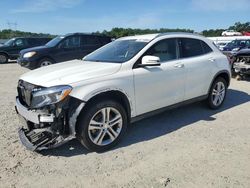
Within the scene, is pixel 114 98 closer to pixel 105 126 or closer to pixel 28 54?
pixel 105 126

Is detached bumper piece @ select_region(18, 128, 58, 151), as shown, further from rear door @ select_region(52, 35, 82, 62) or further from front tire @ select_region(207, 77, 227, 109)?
rear door @ select_region(52, 35, 82, 62)

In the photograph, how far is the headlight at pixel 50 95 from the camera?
3.86 m

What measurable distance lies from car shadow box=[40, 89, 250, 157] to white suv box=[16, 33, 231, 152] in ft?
1.06

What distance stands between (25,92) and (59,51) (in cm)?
895

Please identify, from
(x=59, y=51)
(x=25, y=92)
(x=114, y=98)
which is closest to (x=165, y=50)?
(x=114, y=98)

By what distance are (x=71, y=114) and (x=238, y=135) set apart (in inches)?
114

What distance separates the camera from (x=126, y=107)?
14.9 ft

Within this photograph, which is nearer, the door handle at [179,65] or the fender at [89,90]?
the fender at [89,90]

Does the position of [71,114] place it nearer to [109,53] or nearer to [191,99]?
[109,53]

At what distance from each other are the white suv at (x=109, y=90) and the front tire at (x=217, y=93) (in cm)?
47

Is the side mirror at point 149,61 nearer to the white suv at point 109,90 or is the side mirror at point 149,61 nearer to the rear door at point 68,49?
the white suv at point 109,90

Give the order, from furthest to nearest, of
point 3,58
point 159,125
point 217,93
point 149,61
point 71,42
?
1. point 3,58
2. point 71,42
3. point 217,93
4. point 159,125
5. point 149,61

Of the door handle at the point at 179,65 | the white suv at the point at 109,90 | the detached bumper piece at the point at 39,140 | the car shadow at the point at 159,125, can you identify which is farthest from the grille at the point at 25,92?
the door handle at the point at 179,65

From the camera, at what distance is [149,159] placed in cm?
404
